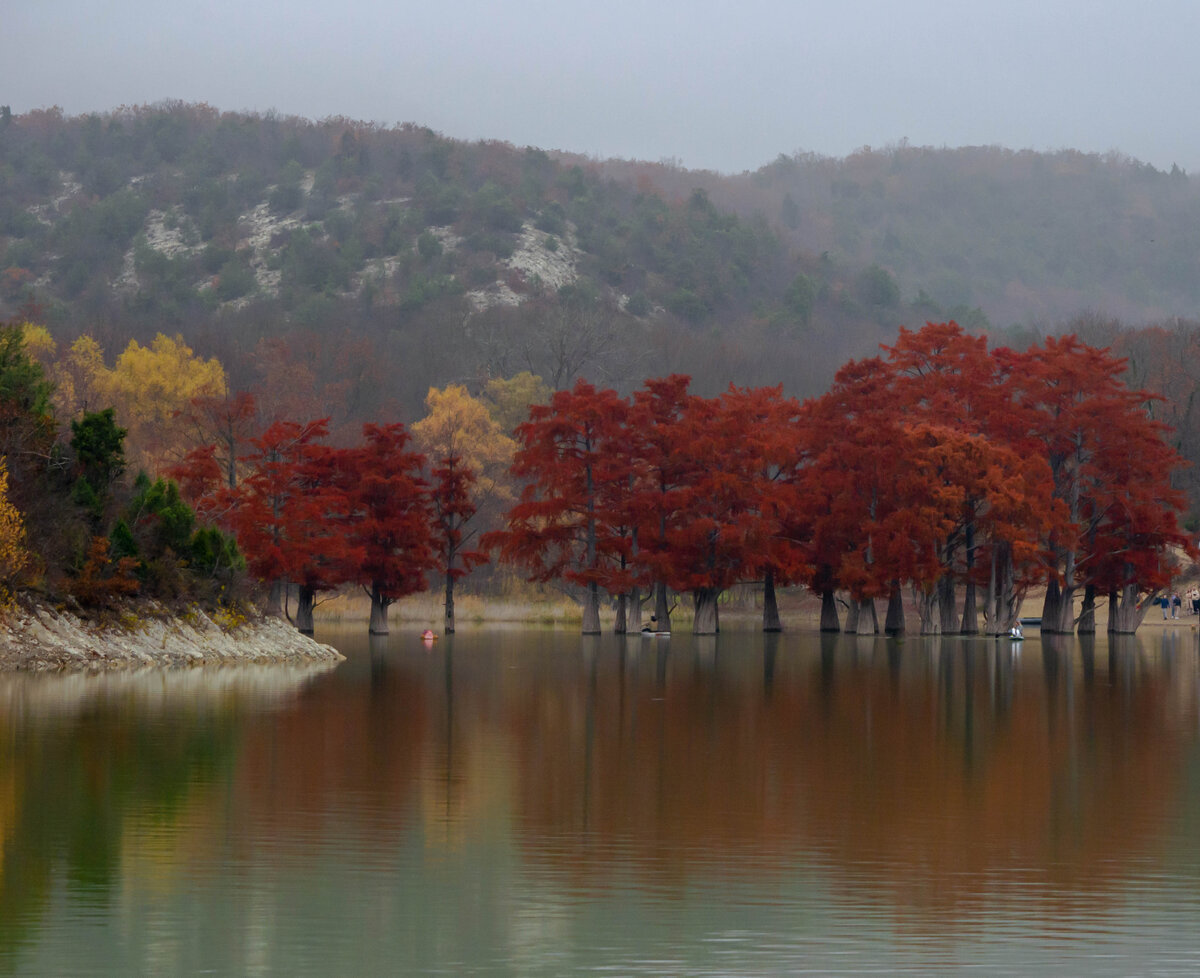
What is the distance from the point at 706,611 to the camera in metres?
59.5

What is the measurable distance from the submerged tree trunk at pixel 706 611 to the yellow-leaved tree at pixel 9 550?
107ft

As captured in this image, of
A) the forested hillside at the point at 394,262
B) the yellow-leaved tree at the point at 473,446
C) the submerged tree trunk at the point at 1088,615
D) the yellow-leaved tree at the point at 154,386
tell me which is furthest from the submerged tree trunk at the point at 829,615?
the forested hillside at the point at 394,262

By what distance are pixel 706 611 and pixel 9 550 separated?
34.5 m

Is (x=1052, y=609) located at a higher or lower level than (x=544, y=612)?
higher

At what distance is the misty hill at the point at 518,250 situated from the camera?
4385 inches

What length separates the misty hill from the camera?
11138 cm

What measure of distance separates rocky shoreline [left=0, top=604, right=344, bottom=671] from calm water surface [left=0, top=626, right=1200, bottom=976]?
4.32 meters

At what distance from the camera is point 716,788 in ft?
49.3

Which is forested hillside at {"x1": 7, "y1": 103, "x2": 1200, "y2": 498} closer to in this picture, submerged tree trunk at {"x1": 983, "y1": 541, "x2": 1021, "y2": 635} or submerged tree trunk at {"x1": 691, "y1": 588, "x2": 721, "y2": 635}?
submerged tree trunk at {"x1": 983, "y1": 541, "x2": 1021, "y2": 635}

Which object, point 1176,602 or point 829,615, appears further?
point 1176,602

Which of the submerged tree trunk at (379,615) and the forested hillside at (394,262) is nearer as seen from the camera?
the submerged tree trunk at (379,615)

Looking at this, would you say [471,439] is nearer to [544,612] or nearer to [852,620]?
[544,612]

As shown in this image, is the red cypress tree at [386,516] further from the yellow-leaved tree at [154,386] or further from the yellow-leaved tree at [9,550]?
the yellow-leaved tree at [154,386]

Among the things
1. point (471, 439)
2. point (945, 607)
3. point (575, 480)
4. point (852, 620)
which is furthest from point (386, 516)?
point (471, 439)
